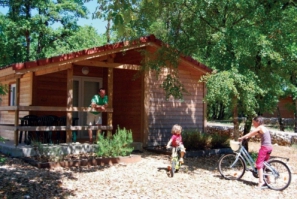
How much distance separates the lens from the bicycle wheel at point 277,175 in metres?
6.77

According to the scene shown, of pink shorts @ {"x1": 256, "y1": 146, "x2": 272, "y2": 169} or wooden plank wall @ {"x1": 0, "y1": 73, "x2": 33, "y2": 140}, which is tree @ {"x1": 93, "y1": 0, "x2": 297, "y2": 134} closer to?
pink shorts @ {"x1": 256, "y1": 146, "x2": 272, "y2": 169}

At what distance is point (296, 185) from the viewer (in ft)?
24.0

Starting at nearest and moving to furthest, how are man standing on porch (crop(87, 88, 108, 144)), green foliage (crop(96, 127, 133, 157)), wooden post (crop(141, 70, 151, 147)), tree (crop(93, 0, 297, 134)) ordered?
1. tree (crop(93, 0, 297, 134))
2. green foliage (crop(96, 127, 133, 157))
3. man standing on porch (crop(87, 88, 108, 144))
4. wooden post (crop(141, 70, 151, 147))

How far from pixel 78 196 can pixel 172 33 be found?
7.32m

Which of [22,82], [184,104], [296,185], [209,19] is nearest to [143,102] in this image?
[184,104]

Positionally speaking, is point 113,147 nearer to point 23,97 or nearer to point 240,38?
point 240,38

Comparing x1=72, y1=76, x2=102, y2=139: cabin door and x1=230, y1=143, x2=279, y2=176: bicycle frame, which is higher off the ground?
x1=72, y1=76, x2=102, y2=139: cabin door

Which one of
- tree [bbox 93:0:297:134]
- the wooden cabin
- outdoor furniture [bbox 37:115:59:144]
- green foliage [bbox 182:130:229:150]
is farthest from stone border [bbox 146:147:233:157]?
outdoor furniture [bbox 37:115:59:144]

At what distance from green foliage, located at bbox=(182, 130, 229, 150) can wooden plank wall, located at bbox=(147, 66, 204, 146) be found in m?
1.00

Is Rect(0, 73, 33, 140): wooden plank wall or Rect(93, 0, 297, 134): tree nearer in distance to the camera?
Rect(93, 0, 297, 134): tree

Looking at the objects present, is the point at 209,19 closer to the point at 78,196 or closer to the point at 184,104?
the point at 184,104

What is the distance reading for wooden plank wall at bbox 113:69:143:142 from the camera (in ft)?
38.5

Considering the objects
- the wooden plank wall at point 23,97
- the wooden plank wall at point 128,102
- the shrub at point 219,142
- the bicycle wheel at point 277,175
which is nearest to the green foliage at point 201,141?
the shrub at point 219,142

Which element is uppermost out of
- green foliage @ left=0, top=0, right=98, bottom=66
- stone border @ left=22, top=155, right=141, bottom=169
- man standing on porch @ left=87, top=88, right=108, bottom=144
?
green foliage @ left=0, top=0, right=98, bottom=66
